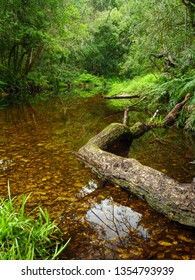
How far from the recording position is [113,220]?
343 cm

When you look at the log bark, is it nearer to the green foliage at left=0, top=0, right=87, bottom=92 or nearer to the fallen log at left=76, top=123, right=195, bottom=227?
the fallen log at left=76, top=123, right=195, bottom=227

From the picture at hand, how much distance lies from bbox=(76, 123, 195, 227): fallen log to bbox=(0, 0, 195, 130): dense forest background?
2395 millimetres

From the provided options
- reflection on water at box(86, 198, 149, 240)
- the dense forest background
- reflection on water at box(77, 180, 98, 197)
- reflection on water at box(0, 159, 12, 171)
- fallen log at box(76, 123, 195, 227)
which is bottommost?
reflection on water at box(0, 159, 12, 171)

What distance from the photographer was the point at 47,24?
665 inches

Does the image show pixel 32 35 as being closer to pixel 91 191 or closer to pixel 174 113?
pixel 174 113

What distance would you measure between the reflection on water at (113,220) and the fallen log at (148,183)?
0.36 metres

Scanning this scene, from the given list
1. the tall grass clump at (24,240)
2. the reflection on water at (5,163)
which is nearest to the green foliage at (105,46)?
the reflection on water at (5,163)

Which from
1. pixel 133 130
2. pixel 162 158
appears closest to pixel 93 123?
pixel 133 130

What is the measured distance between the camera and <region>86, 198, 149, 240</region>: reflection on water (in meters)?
3.16

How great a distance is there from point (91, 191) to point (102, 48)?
29.4 m

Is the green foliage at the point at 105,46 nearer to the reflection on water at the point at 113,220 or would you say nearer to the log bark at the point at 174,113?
the log bark at the point at 174,113

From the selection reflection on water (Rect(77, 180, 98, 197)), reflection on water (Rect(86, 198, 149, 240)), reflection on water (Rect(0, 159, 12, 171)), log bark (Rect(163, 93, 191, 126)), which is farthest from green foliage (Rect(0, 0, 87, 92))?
reflection on water (Rect(86, 198, 149, 240))

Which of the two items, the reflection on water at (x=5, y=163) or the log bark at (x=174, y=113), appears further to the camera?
the log bark at (x=174, y=113)

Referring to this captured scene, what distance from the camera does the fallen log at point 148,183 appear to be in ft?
10.9
